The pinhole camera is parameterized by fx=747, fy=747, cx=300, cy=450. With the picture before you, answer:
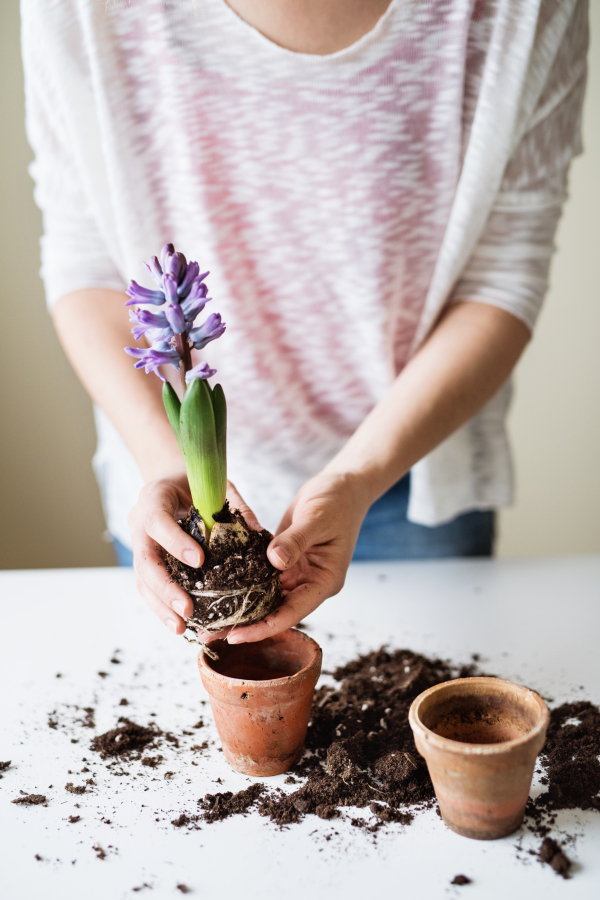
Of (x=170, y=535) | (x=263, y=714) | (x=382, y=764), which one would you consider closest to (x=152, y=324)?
(x=170, y=535)

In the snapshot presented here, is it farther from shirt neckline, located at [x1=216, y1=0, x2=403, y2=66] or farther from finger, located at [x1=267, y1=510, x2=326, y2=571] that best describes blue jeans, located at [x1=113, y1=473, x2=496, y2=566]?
shirt neckline, located at [x1=216, y1=0, x2=403, y2=66]

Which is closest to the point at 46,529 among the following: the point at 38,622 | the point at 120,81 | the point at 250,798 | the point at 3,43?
the point at 38,622

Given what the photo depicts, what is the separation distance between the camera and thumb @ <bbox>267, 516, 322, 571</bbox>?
2.77 ft

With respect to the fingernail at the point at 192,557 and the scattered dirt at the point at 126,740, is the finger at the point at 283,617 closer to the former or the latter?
the fingernail at the point at 192,557

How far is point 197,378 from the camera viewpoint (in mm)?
799

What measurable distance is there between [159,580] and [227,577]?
82 mm

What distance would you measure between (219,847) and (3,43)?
82.3 inches

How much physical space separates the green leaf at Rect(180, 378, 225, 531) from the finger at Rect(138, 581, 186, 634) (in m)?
0.11

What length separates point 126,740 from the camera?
0.95 meters

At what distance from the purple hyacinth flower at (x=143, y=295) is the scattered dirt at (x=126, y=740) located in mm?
552

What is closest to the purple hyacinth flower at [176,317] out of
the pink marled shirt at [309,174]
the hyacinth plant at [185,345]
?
the hyacinth plant at [185,345]

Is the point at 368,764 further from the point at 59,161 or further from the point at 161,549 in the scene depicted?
the point at 59,161

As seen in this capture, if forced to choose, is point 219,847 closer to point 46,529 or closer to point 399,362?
point 399,362

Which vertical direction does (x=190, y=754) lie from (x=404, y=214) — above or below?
below
